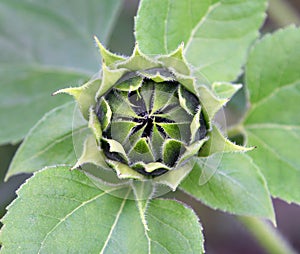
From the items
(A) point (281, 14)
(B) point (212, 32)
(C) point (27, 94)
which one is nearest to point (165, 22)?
(B) point (212, 32)

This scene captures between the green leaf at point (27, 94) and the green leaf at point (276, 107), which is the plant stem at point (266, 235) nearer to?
the green leaf at point (276, 107)

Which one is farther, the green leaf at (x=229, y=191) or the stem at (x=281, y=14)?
the stem at (x=281, y=14)

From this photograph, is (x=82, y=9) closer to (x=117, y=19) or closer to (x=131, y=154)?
(x=117, y=19)

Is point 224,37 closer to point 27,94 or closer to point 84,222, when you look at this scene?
point 84,222

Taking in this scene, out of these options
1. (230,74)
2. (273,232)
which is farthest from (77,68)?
(273,232)

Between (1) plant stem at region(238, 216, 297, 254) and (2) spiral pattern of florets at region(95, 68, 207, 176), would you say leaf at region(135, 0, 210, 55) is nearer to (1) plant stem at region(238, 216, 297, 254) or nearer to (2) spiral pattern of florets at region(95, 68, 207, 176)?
(2) spiral pattern of florets at region(95, 68, 207, 176)

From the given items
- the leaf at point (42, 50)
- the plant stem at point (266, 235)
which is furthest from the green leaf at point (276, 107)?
the leaf at point (42, 50)
